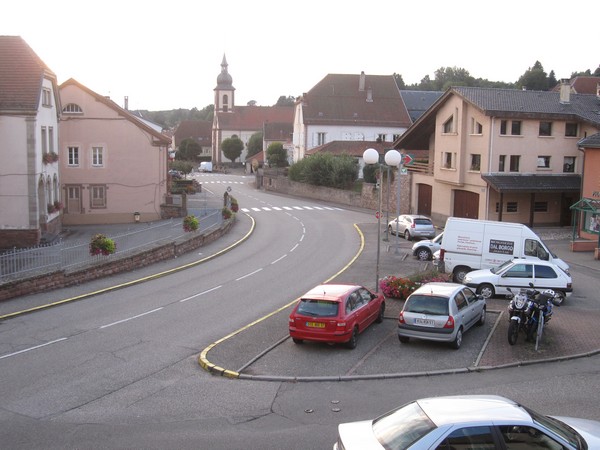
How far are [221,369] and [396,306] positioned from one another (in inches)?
292

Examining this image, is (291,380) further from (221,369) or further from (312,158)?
(312,158)

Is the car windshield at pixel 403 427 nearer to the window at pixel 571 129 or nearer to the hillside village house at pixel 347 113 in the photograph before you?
the window at pixel 571 129

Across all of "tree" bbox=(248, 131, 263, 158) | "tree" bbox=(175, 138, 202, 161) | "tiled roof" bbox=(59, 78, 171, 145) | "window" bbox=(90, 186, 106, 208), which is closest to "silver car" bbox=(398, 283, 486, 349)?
"tiled roof" bbox=(59, 78, 171, 145)

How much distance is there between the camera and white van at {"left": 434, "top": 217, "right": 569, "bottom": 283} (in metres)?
24.7

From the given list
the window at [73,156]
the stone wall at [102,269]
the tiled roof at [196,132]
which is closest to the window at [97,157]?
the window at [73,156]

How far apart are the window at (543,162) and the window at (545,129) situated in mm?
1459

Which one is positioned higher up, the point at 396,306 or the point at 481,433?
the point at 481,433

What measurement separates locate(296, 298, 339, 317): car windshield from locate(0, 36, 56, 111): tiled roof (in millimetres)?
23112

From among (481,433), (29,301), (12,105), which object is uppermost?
(12,105)

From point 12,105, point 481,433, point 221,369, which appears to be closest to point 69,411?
point 221,369

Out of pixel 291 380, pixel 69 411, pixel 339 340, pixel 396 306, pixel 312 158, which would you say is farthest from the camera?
pixel 312 158

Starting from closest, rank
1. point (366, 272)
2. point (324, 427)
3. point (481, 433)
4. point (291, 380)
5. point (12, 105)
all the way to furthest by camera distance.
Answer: point (481, 433) → point (324, 427) → point (291, 380) → point (366, 272) → point (12, 105)

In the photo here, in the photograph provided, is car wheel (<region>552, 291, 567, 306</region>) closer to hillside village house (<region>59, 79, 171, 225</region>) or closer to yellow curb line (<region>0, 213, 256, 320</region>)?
yellow curb line (<region>0, 213, 256, 320</region>)

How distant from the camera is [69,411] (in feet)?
40.0
